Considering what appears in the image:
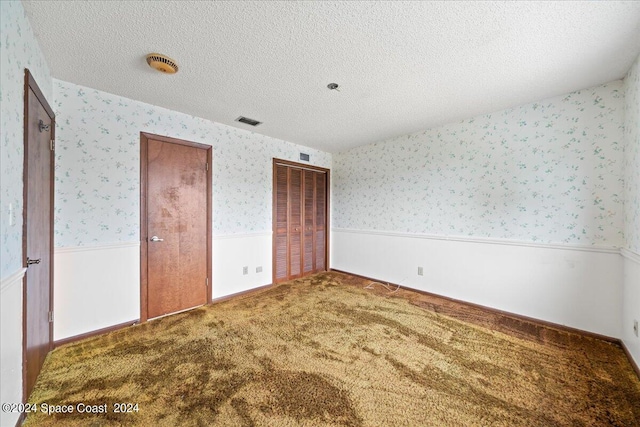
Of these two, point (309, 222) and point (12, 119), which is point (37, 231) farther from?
point (309, 222)

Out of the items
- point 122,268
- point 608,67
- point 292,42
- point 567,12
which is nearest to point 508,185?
point 608,67

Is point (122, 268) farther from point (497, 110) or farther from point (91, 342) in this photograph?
point (497, 110)

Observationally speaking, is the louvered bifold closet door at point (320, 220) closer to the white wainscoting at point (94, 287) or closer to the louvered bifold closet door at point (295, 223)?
the louvered bifold closet door at point (295, 223)

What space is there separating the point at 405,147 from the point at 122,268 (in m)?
3.79

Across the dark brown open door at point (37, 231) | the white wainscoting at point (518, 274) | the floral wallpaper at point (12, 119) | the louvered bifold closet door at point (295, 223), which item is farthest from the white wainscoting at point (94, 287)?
the white wainscoting at point (518, 274)

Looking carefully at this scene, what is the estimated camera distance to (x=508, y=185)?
8.82ft

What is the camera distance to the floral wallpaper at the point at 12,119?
1172 millimetres

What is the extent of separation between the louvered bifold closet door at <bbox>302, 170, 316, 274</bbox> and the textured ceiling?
179 cm

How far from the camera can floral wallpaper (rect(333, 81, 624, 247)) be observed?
221 cm

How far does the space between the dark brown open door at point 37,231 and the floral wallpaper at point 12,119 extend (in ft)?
0.31

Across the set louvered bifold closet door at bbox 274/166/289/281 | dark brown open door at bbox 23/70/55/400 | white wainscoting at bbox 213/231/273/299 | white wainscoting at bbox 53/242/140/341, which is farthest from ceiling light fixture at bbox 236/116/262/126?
white wainscoting at bbox 53/242/140/341

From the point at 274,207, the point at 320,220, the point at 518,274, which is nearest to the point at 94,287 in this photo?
the point at 274,207

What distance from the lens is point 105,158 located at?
231cm

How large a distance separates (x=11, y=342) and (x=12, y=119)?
1173mm
